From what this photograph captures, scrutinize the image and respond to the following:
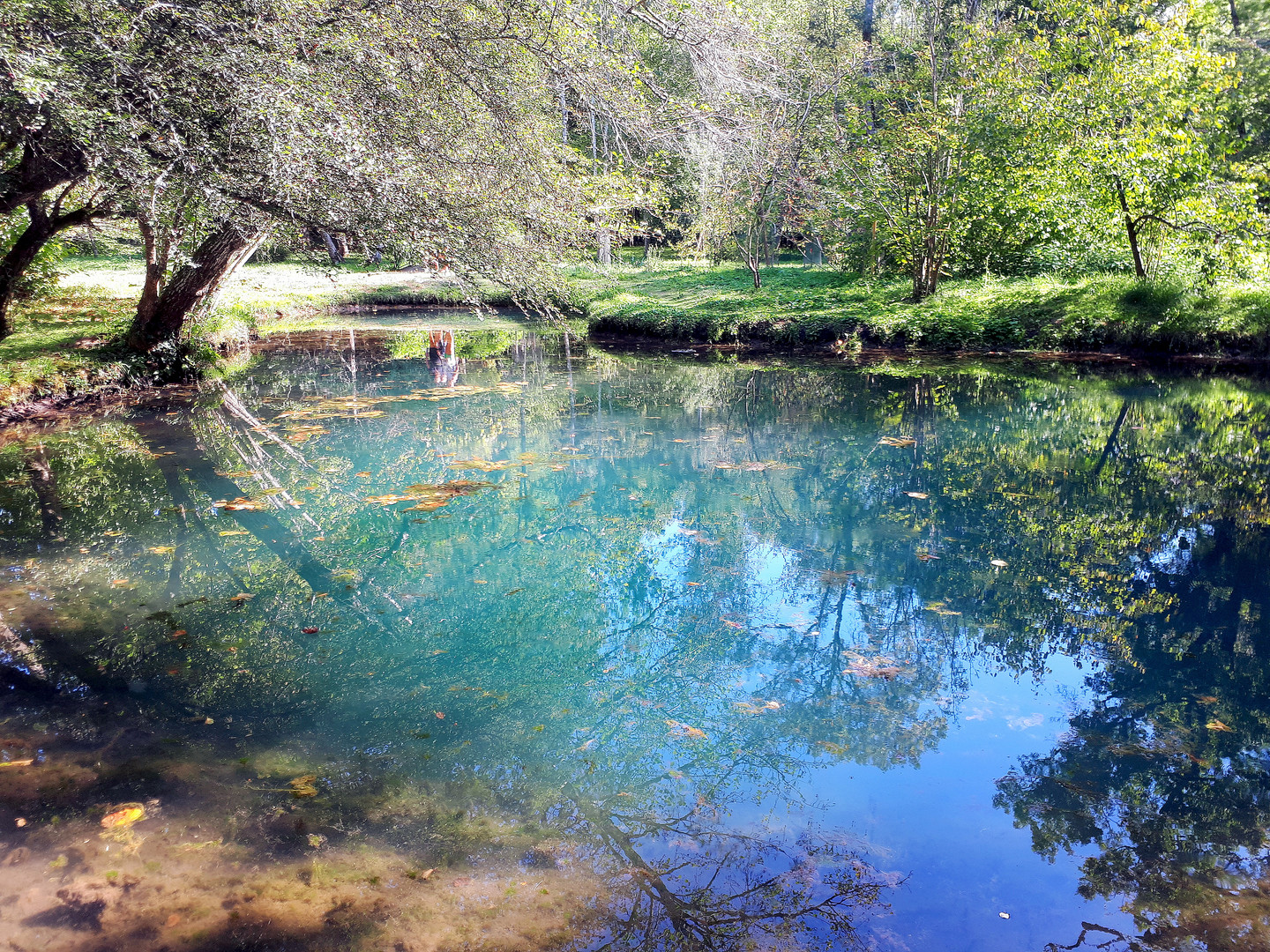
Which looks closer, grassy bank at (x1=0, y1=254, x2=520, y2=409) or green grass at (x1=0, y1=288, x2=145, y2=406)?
green grass at (x1=0, y1=288, x2=145, y2=406)

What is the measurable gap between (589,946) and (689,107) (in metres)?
6.86

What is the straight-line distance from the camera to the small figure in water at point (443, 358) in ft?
46.2

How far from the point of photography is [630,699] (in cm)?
440

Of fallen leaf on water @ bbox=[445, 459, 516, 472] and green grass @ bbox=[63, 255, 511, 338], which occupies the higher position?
green grass @ bbox=[63, 255, 511, 338]

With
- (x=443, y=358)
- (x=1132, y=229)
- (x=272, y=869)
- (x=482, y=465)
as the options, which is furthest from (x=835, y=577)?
(x=1132, y=229)

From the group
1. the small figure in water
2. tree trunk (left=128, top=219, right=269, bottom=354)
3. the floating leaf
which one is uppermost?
tree trunk (left=128, top=219, right=269, bottom=354)

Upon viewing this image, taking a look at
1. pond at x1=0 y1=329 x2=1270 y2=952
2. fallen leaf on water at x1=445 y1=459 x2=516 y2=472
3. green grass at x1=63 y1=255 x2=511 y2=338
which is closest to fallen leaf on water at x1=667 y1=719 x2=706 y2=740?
pond at x1=0 y1=329 x2=1270 y2=952

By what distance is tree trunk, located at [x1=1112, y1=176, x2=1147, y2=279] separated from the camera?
48.7 ft

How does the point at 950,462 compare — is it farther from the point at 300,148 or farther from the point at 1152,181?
the point at 1152,181

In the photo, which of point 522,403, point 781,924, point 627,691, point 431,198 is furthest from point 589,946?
point 522,403

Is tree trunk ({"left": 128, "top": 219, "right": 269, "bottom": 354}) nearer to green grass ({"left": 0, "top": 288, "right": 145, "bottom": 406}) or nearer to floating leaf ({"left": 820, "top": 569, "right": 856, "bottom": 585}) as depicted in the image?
green grass ({"left": 0, "top": 288, "right": 145, "bottom": 406})

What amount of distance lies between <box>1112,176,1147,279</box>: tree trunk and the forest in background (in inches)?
2.8

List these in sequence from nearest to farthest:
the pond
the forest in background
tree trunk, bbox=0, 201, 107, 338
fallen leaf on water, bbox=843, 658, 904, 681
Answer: the pond → fallen leaf on water, bbox=843, 658, 904, 681 → the forest in background → tree trunk, bbox=0, 201, 107, 338

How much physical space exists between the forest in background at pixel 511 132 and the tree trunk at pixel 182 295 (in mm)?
44
